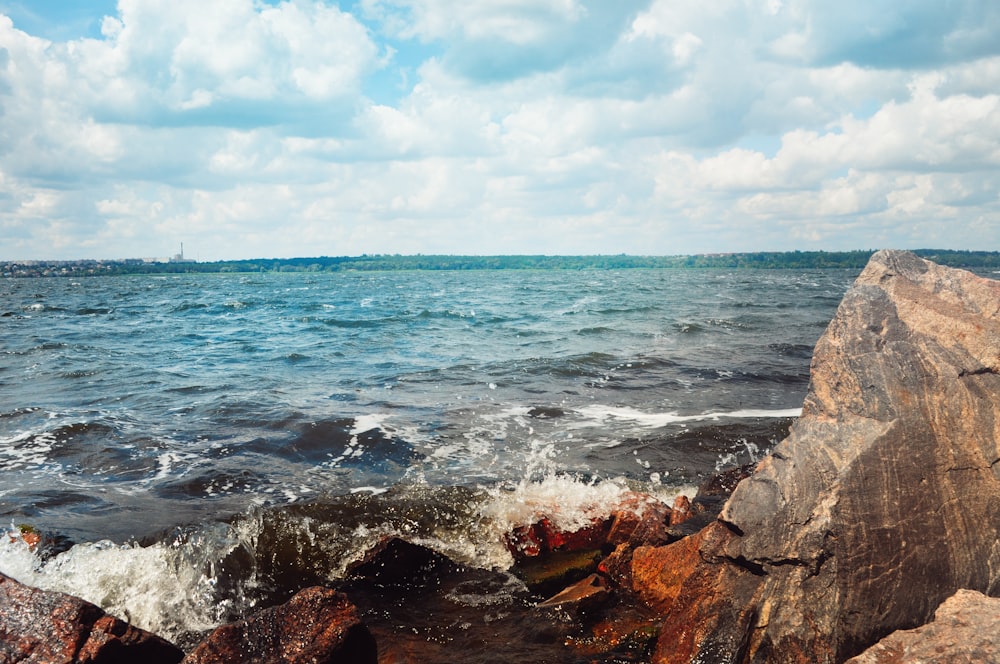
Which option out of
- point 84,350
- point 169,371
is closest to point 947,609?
point 169,371

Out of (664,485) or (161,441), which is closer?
(664,485)

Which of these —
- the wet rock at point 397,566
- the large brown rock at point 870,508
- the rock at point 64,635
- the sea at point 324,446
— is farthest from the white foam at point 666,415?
Answer: the rock at point 64,635

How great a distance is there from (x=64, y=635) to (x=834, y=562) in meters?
5.14

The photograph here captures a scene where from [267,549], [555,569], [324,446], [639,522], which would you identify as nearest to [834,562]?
[639,522]

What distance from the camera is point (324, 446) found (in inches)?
442

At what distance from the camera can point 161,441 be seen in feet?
37.7

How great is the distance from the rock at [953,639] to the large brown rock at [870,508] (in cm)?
38

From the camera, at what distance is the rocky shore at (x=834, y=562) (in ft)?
13.5

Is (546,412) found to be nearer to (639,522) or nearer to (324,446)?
(324,446)

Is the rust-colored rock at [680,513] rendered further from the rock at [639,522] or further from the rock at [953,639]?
the rock at [953,639]

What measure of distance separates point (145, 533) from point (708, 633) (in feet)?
20.8

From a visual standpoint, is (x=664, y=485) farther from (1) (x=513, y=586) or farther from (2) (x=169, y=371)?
(2) (x=169, y=371)

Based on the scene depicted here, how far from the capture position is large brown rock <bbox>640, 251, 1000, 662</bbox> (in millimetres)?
4113

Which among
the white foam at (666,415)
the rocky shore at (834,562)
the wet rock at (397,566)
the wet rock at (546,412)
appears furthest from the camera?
the wet rock at (546,412)
